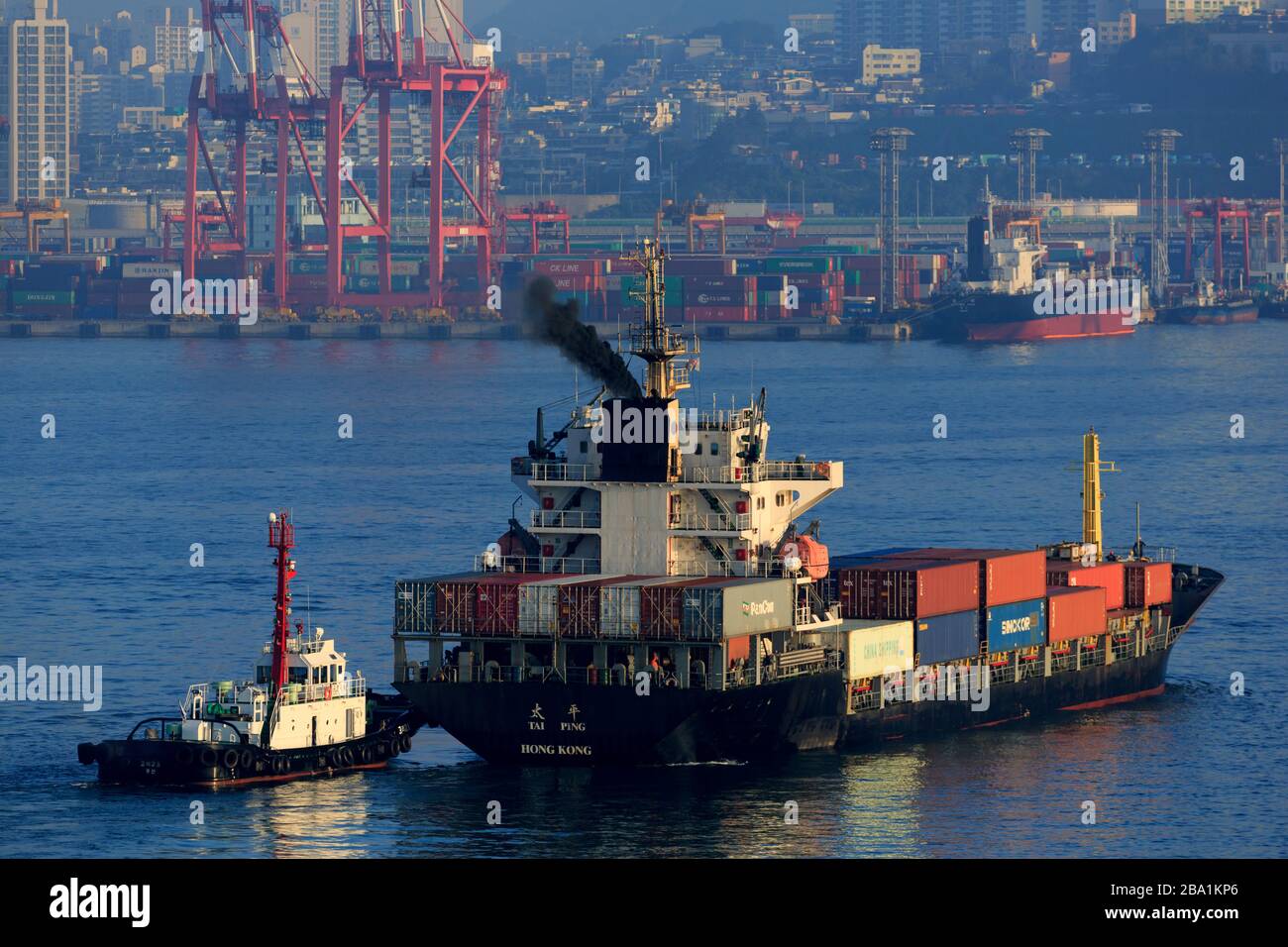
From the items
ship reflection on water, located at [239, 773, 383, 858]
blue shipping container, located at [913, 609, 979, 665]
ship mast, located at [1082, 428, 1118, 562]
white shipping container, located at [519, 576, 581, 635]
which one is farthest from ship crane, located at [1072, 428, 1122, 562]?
ship reflection on water, located at [239, 773, 383, 858]

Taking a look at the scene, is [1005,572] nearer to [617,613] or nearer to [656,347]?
[656,347]

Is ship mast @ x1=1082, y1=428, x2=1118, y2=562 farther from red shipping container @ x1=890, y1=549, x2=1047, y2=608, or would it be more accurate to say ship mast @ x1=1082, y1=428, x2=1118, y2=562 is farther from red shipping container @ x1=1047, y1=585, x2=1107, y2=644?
red shipping container @ x1=890, y1=549, x2=1047, y2=608

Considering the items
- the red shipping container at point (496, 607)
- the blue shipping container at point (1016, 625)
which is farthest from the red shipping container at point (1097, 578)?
the red shipping container at point (496, 607)

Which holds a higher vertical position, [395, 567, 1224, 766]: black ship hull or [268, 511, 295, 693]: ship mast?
[268, 511, 295, 693]: ship mast

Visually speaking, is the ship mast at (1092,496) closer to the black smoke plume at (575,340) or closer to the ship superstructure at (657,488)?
the ship superstructure at (657,488)

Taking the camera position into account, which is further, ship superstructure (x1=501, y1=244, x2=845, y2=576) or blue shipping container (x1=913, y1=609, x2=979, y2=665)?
blue shipping container (x1=913, y1=609, x2=979, y2=665)

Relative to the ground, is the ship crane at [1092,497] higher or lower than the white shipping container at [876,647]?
higher
